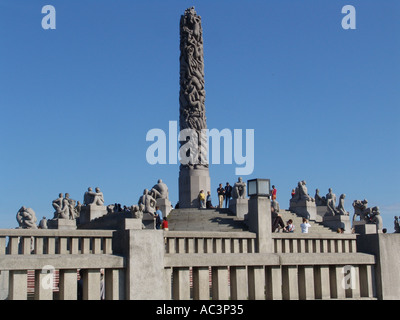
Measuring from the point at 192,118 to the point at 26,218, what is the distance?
16.4m

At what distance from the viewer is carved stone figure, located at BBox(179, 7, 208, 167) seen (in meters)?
38.2

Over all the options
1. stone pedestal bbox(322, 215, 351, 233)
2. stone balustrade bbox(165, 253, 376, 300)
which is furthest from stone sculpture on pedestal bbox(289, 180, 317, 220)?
stone balustrade bbox(165, 253, 376, 300)

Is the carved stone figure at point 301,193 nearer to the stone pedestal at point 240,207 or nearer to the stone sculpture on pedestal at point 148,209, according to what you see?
the stone pedestal at point 240,207

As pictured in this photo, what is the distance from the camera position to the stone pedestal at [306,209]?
1249 inches

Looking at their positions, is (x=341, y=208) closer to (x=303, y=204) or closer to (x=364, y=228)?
(x=303, y=204)

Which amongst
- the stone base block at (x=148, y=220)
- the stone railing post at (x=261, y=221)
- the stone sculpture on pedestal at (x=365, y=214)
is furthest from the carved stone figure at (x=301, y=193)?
the stone railing post at (x=261, y=221)

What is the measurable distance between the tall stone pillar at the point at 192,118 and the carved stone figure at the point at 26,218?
47.2 feet

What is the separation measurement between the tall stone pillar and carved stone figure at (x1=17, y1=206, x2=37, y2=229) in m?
14.4

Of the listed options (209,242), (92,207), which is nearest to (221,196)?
(92,207)

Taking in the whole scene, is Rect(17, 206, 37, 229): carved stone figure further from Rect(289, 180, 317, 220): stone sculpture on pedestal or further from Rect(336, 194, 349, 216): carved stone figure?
Rect(336, 194, 349, 216): carved stone figure

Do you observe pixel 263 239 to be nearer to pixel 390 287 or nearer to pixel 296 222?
pixel 390 287

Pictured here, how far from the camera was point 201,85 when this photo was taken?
38.8 meters
